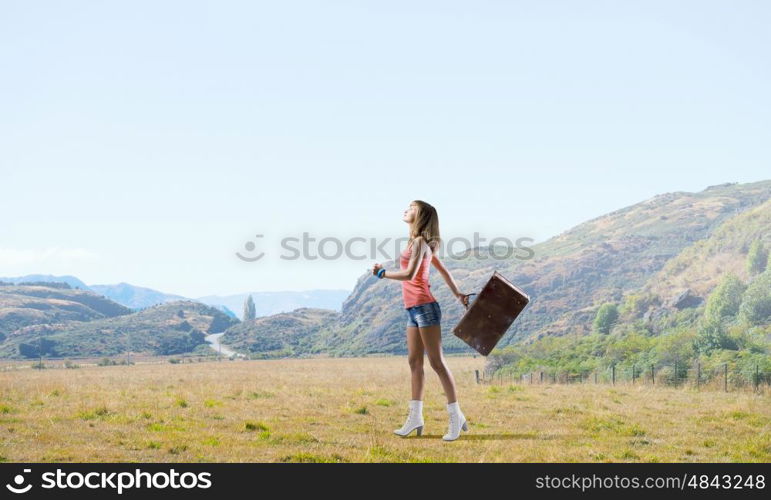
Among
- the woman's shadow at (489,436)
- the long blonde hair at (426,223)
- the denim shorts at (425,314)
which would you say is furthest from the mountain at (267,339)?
the long blonde hair at (426,223)

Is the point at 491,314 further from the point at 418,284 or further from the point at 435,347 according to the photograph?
the point at 418,284

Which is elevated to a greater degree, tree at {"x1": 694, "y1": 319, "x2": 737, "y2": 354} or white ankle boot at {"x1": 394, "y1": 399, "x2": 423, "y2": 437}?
white ankle boot at {"x1": 394, "y1": 399, "x2": 423, "y2": 437}

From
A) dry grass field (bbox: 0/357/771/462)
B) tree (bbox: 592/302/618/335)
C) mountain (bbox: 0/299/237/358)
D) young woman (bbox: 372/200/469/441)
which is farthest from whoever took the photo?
mountain (bbox: 0/299/237/358)

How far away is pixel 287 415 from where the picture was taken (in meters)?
13.8

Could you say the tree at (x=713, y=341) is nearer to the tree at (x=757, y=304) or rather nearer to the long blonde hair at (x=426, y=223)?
the tree at (x=757, y=304)

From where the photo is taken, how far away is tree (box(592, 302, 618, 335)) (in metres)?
87.7

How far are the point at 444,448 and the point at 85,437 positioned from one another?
16.1ft

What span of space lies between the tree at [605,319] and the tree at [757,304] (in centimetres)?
1838

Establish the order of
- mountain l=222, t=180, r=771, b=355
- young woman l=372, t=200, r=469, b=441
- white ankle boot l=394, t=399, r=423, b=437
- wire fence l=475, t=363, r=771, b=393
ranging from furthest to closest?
1. mountain l=222, t=180, r=771, b=355
2. wire fence l=475, t=363, r=771, b=393
3. white ankle boot l=394, t=399, r=423, b=437
4. young woman l=372, t=200, r=469, b=441

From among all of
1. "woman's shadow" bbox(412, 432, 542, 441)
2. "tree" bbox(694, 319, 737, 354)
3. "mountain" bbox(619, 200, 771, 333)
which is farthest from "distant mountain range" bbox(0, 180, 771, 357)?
"woman's shadow" bbox(412, 432, 542, 441)

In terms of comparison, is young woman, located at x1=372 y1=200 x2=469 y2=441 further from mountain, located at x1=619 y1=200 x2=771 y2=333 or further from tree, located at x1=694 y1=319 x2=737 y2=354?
mountain, located at x1=619 y1=200 x2=771 y2=333

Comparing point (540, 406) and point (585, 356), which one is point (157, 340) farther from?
point (540, 406)

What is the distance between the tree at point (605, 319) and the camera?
3451 inches

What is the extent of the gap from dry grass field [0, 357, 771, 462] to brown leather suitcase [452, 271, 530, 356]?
1.36 meters
